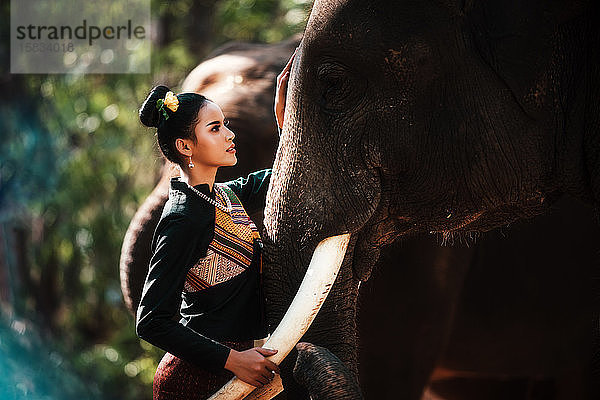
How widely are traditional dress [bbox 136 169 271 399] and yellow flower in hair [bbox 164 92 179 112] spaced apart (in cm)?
15

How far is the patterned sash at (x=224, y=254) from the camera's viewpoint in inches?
76.7

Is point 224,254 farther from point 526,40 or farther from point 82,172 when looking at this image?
point 82,172

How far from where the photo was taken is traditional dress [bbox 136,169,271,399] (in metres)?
1.85

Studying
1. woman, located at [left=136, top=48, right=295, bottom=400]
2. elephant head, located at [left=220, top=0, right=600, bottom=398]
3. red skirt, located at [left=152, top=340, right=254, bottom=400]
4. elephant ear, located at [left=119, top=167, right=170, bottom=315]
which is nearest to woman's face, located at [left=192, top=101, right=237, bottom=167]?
woman, located at [left=136, top=48, right=295, bottom=400]

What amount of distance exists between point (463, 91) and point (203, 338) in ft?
2.32

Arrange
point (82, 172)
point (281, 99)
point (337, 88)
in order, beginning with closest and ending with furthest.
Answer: point (337, 88)
point (281, 99)
point (82, 172)

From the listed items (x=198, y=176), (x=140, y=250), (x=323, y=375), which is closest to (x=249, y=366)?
(x=323, y=375)

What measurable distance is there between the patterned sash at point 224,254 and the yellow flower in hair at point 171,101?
0.19m

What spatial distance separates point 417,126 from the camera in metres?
2.01

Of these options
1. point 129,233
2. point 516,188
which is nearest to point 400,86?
point 516,188

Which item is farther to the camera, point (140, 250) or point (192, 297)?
point (140, 250)

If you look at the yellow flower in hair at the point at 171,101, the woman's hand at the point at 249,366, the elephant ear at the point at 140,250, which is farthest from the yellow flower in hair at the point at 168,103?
the elephant ear at the point at 140,250

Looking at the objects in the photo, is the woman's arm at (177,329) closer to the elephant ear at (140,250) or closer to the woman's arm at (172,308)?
the woman's arm at (172,308)

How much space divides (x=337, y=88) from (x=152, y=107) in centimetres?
38
